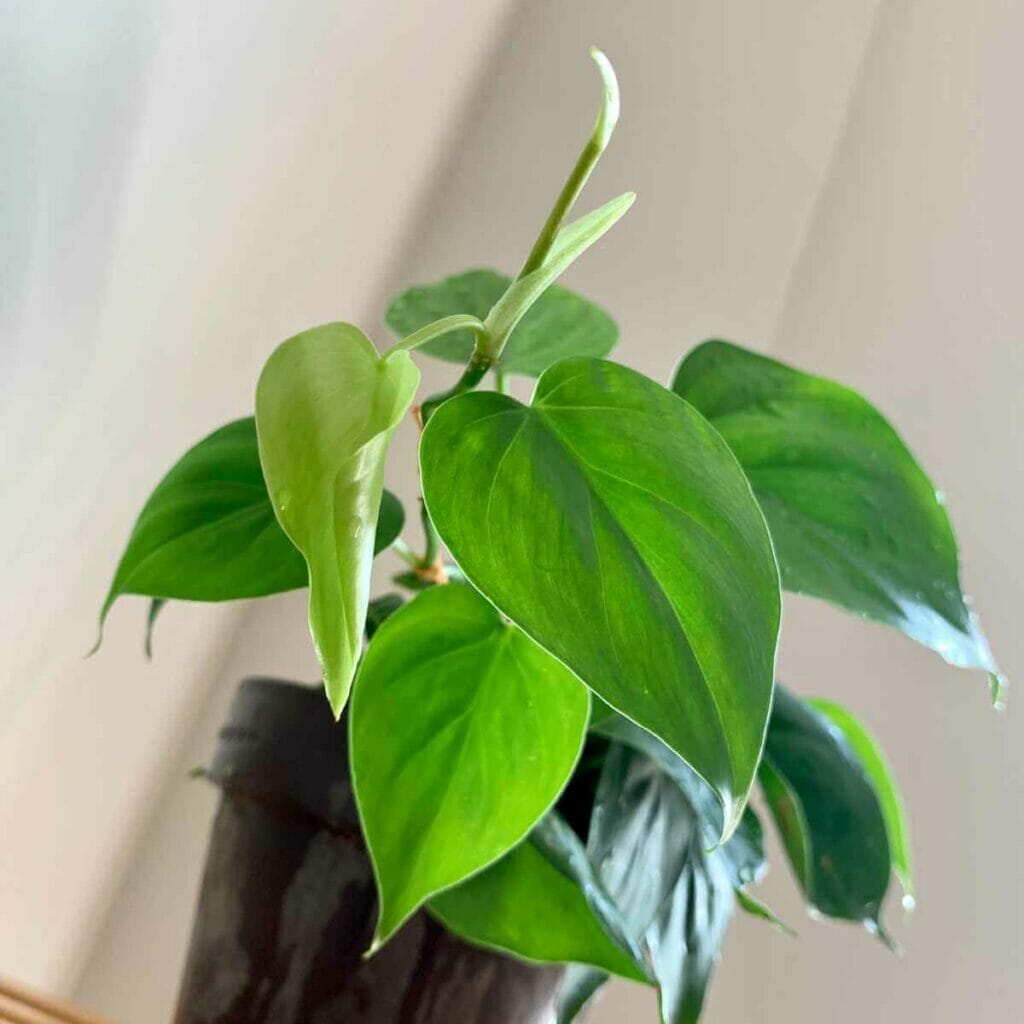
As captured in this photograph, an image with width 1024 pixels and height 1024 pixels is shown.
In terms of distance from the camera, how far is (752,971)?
81 centimetres

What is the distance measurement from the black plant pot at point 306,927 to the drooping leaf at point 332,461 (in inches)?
8.6

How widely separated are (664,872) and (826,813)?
4.1 inches

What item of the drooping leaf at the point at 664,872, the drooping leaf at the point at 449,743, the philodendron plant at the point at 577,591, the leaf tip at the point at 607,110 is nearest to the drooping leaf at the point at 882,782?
the philodendron plant at the point at 577,591

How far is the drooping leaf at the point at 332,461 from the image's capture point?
0.99 ft

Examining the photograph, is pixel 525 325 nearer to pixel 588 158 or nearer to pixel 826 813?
pixel 588 158

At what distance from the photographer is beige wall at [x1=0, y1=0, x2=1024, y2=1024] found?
0.74 metres

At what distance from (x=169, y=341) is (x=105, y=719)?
0.98 ft

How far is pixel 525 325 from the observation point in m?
0.62

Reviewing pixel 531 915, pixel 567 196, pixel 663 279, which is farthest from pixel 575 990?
pixel 663 279

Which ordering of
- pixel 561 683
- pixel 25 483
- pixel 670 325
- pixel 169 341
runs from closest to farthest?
1. pixel 561 683
2. pixel 25 483
3. pixel 169 341
4. pixel 670 325

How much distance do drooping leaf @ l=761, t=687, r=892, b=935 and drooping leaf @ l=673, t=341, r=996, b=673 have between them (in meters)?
0.10

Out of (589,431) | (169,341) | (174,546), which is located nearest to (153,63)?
(169,341)

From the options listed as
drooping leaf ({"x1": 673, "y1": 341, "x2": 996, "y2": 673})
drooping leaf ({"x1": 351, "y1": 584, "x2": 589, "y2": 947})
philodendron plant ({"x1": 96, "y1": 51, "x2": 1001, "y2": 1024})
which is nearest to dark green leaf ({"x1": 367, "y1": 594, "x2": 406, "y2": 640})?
philodendron plant ({"x1": 96, "y1": 51, "x2": 1001, "y2": 1024})

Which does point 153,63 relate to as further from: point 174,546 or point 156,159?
point 174,546
